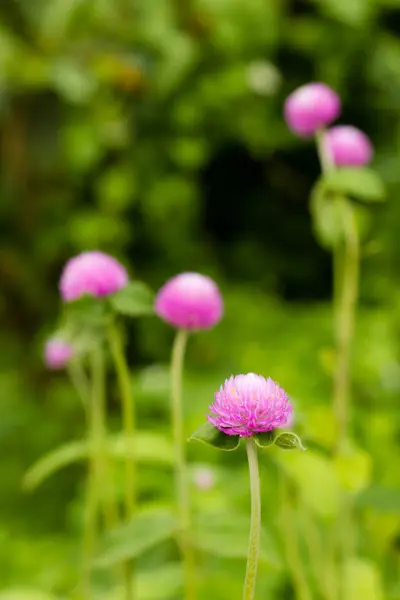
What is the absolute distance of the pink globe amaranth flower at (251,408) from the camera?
267 millimetres

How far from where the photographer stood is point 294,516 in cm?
79

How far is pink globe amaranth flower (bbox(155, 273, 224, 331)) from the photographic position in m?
0.46

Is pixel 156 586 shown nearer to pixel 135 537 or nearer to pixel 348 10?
pixel 135 537

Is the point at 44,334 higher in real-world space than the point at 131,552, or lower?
higher

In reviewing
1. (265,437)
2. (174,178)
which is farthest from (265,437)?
(174,178)

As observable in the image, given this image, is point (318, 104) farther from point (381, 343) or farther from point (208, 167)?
point (208, 167)

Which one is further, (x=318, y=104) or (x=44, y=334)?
(x=44, y=334)

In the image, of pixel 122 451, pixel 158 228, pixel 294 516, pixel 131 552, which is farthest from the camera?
pixel 158 228

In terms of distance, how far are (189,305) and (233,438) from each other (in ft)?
0.54

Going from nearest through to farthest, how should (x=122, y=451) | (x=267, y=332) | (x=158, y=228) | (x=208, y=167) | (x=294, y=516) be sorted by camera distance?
(x=122, y=451)
(x=294, y=516)
(x=267, y=332)
(x=158, y=228)
(x=208, y=167)

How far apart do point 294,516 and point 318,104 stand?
0.43 metres

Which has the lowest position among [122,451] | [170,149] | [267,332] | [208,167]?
[122,451]

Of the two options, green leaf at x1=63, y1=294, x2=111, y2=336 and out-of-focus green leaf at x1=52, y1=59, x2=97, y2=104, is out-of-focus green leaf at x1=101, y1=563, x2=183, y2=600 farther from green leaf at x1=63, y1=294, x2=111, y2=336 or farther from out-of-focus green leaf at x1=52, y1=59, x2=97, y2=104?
out-of-focus green leaf at x1=52, y1=59, x2=97, y2=104

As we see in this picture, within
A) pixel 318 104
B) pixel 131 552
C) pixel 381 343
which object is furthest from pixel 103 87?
pixel 131 552
